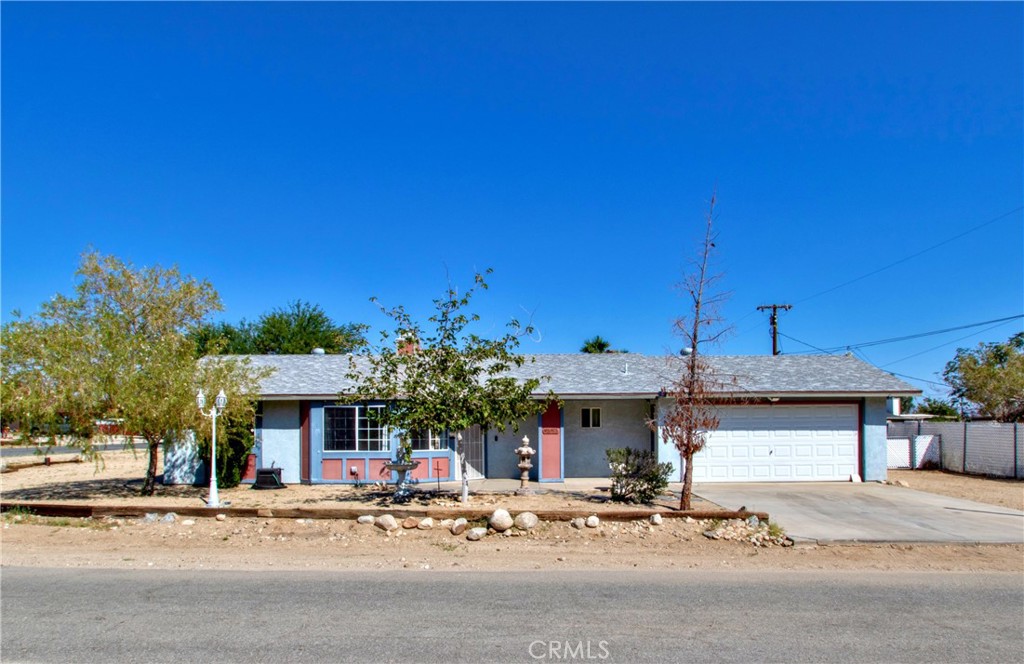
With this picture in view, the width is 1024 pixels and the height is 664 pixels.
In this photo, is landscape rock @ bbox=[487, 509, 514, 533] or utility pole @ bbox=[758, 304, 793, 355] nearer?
landscape rock @ bbox=[487, 509, 514, 533]

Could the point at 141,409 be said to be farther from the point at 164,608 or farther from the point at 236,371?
the point at 164,608

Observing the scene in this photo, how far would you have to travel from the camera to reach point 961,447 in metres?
24.0

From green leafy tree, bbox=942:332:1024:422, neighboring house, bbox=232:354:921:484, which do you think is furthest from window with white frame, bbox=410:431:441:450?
green leafy tree, bbox=942:332:1024:422

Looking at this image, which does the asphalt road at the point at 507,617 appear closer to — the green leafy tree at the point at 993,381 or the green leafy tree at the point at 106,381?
the green leafy tree at the point at 106,381

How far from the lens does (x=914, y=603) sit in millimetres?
7484

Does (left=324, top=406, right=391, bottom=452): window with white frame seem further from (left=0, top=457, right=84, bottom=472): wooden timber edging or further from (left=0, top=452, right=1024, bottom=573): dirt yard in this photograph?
(left=0, top=457, right=84, bottom=472): wooden timber edging

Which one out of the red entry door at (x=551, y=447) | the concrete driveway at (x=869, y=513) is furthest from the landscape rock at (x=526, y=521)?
the red entry door at (x=551, y=447)

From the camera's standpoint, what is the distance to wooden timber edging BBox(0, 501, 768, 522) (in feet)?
40.3

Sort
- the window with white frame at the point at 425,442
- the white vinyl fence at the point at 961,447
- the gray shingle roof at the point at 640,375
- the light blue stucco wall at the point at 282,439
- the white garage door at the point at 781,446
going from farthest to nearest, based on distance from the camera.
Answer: the white vinyl fence at the point at 961,447
the white garage door at the point at 781,446
the gray shingle roof at the point at 640,375
the light blue stucco wall at the point at 282,439
the window with white frame at the point at 425,442

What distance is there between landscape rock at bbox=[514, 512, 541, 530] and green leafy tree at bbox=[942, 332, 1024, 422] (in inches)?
1070

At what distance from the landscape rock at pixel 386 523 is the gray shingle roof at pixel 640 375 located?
6.64 meters

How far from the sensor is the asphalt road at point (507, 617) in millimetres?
5797

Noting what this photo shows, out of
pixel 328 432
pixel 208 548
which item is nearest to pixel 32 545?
pixel 208 548
